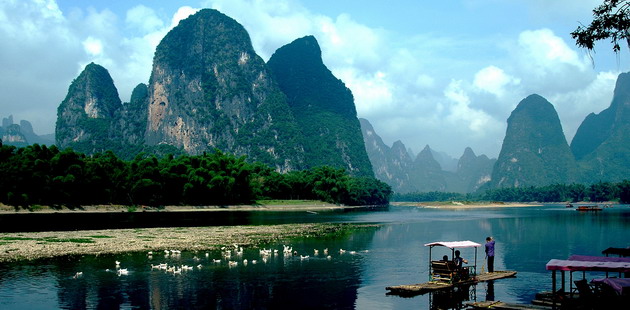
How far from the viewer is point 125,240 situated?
147 ft

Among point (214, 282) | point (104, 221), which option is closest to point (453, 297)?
point (214, 282)

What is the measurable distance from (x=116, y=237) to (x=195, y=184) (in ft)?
221

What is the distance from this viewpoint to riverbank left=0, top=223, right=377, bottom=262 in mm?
37497

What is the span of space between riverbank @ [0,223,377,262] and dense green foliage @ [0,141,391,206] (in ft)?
131

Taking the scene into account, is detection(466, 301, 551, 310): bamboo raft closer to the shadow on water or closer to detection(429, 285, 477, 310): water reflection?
detection(429, 285, 477, 310): water reflection

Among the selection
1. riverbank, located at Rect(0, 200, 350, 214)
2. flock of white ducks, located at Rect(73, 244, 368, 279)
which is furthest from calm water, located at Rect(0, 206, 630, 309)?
riverbank, located at Rect(0, 200, 350, 214)

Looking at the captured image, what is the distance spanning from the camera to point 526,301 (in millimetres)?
22750

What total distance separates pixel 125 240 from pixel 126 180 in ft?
201

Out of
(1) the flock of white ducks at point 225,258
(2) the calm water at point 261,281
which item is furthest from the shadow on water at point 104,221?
(2) the calm water at point 261,281

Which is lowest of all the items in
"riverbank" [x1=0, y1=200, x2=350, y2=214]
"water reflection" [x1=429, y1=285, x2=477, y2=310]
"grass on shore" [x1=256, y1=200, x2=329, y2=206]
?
"water reflection" [x1=429, y1=285, x2=477, y2=310]

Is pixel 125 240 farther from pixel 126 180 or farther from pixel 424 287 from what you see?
pixel 126 180

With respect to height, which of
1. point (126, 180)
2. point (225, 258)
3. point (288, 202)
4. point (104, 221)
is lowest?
point (225, 258)

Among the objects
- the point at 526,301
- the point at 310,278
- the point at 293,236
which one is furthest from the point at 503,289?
the point at 293,236

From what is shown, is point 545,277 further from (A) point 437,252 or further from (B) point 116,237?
(B) point 116,237
